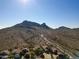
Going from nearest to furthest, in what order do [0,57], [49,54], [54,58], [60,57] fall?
[0,57], [60,57], [54,58], [49,54]

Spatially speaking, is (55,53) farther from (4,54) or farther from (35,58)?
(4,54)

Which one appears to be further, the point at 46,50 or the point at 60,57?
the point at 46,50

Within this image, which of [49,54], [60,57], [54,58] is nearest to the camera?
[60,57]

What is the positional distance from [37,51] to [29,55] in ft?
28.7

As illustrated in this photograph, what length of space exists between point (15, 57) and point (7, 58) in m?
3.87

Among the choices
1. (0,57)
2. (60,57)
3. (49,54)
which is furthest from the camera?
(49,54)

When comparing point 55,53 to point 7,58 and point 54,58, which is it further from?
point 7,58

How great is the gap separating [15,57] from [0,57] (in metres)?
6.48

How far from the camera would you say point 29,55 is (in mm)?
58281

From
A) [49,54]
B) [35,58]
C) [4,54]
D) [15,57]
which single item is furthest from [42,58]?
[4,54]

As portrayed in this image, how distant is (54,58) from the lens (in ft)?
206

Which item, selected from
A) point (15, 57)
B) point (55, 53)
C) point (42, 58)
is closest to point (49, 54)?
point (55, 53)

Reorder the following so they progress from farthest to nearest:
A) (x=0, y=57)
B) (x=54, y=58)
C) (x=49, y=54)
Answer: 1. (x=49, y=54)
2. (x=54, y=58)
3. (x=0, y=57)

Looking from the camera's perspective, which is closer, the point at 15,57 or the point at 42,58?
the point at 15,57
